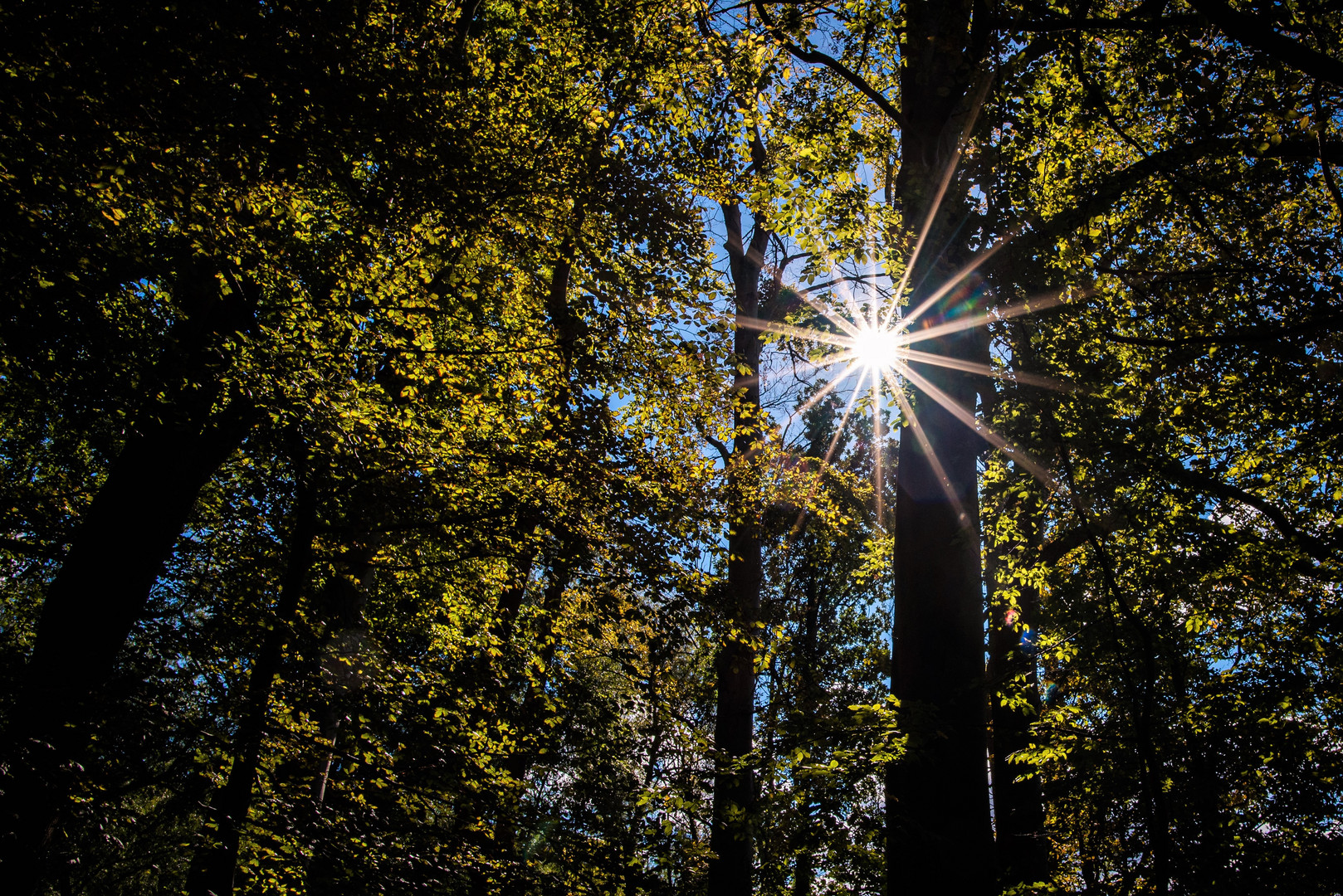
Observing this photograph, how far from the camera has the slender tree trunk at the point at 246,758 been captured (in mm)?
4426

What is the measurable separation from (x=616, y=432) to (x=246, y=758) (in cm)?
393

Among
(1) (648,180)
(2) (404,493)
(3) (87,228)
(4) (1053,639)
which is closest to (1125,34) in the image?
(1) (648,180)

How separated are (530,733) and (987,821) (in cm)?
397

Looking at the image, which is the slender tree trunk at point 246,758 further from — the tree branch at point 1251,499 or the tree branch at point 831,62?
the tree branch at point 1251,499

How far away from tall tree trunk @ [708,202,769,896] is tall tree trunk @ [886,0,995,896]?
1.63 metres

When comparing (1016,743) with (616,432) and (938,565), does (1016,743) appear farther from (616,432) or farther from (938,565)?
(616,432)

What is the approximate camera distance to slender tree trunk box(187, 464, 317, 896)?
4.43 meters

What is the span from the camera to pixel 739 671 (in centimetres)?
768

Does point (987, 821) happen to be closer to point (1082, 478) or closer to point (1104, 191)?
point (1082, 478)

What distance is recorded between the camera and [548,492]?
648cm

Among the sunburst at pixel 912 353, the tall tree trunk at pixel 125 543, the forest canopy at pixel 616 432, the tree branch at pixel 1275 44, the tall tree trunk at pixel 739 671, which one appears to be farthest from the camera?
the tall tree trunk at pixel 739 671

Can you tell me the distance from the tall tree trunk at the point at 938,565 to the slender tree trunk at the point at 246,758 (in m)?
4.17

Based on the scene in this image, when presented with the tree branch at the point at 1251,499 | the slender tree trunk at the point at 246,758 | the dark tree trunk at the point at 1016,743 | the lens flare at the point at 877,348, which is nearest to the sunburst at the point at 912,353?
the lens flare at the point at 877,348

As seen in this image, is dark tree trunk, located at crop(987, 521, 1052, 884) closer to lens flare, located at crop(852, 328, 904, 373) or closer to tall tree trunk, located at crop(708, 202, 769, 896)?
tall tree trunk, located at crop(708, 202, 769, 896)
